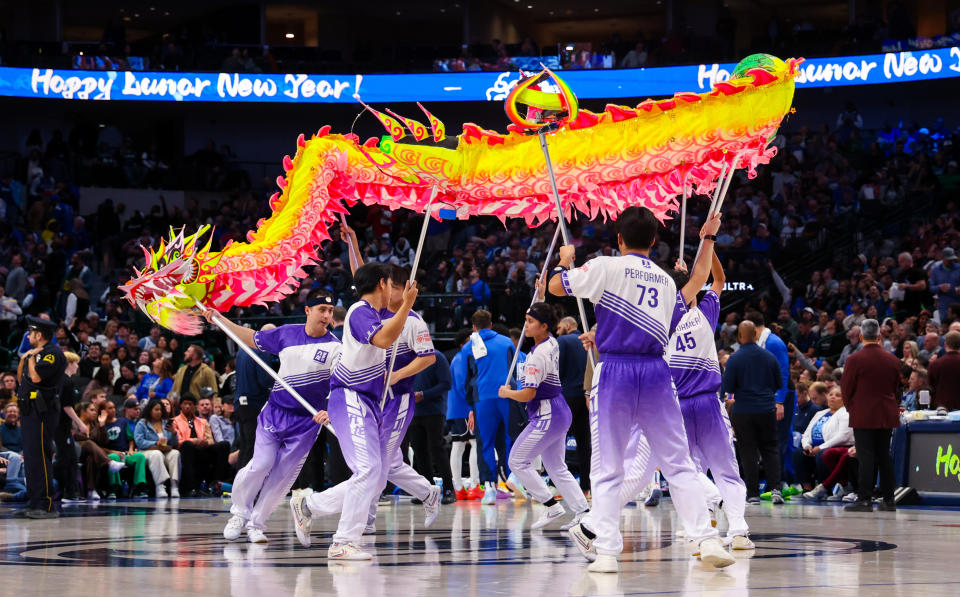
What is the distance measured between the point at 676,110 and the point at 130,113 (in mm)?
26293

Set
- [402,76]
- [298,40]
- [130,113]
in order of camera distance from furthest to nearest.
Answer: [298,40] < [130,113] < [402,76]

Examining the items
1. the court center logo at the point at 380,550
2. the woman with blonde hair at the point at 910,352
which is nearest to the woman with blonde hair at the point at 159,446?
the court center logo at the point at 380,550

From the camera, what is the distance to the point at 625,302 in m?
7.55

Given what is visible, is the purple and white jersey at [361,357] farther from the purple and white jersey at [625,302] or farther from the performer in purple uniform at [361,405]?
the purple and white jersey at [625,302]

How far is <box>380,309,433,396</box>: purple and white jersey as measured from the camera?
9320 mm

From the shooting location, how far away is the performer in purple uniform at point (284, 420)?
9.65 metres

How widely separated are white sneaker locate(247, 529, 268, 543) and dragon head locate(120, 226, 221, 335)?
5.35 feet

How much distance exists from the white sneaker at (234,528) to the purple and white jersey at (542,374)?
2.65m

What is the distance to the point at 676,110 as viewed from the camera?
9.10 meters

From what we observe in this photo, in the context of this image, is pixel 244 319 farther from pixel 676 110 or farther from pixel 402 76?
pixel 676 110

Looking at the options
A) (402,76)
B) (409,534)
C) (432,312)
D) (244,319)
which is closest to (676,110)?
(409,534)

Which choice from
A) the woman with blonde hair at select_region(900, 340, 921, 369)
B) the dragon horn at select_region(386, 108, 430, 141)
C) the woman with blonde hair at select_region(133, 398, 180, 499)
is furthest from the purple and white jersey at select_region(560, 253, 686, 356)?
the woman with blonde hair at select_region(133, 398, 180, 499)

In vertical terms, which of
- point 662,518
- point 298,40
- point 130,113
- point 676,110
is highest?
point 298,40

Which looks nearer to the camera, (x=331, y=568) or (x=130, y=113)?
(x=331, y=568)
